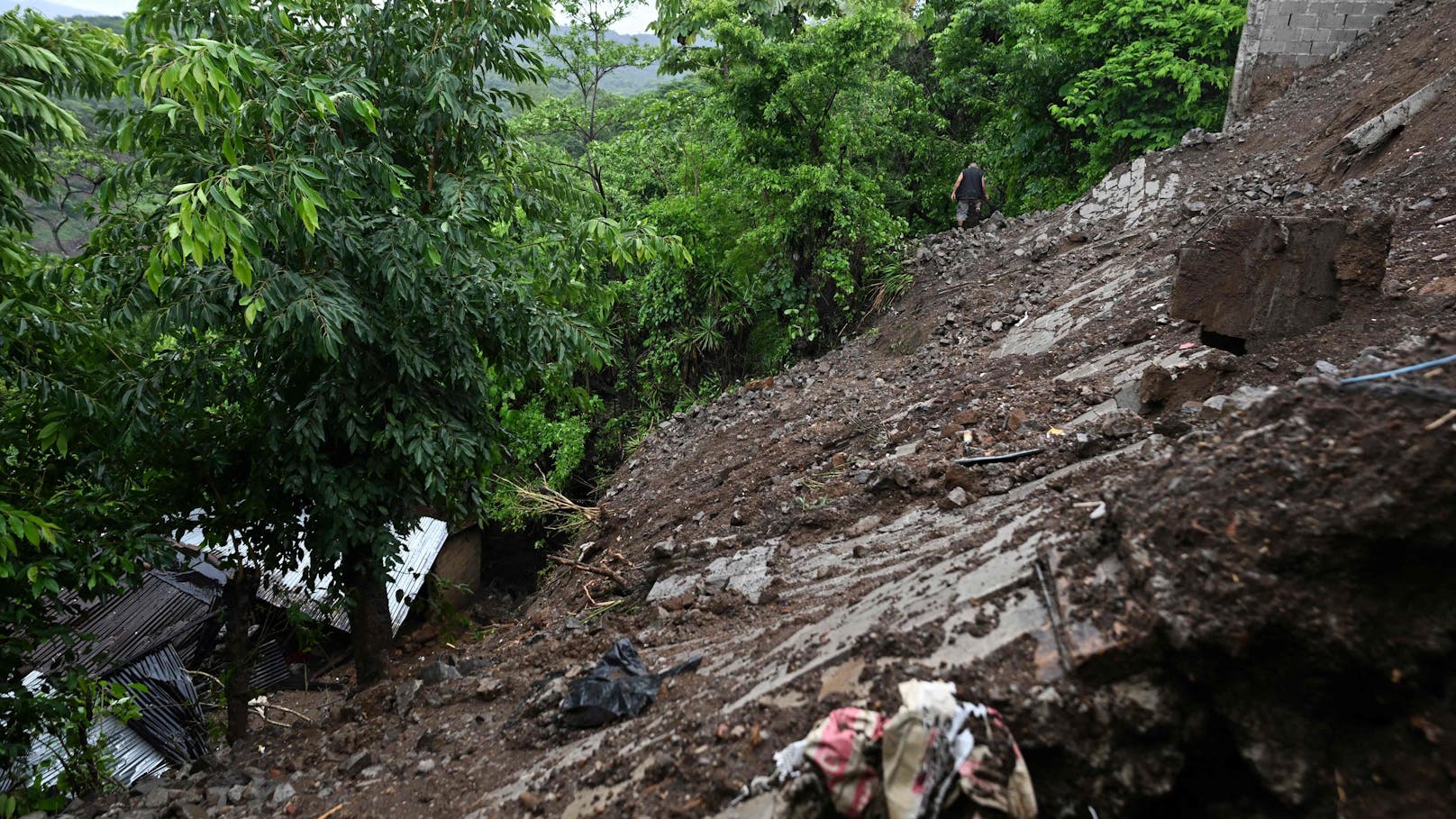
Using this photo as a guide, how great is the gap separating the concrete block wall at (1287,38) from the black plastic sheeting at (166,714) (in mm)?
13213

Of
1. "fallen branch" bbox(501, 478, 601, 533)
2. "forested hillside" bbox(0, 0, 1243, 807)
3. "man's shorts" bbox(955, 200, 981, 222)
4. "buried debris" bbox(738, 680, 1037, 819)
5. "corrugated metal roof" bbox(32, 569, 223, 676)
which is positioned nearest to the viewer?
"buried debris" bbox(738, 680, 1037, 819)

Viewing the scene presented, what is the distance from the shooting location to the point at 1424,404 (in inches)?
78.9

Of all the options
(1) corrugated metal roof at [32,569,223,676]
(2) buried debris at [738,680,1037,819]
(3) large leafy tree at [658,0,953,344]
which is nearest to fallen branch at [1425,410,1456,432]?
(2) buried debris at [738,680,1037,819]

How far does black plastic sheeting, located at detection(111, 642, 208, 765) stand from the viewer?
7438 millimetres

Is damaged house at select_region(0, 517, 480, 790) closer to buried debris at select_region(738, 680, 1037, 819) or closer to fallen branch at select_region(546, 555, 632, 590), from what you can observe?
fallen branch at select_region(546, 555, 632, 590)

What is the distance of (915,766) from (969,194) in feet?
37.4

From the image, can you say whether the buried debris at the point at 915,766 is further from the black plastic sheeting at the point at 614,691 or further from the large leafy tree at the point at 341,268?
the large leafy tree at the point at 341,268

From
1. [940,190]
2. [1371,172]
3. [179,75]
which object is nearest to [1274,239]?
[1371,172]

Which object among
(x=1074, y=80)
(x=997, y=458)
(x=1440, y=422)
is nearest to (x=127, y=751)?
(x=997, y=458)

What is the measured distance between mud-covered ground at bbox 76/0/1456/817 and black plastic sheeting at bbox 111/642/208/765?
939 mm

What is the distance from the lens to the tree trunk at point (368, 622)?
5.69 m

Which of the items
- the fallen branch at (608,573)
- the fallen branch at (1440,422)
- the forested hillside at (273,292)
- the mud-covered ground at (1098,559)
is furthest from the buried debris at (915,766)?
the fallen branch at (608,573)

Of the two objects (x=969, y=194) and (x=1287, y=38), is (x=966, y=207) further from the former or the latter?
(x=1287, y=38)

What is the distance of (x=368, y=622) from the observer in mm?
5969
